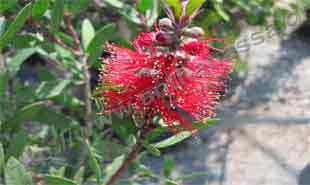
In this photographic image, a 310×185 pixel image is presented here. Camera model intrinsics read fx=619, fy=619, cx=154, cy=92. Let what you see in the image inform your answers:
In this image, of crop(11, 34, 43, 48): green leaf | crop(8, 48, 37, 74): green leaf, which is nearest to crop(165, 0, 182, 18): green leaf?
crop(11, 34, 43, 48): green leaf

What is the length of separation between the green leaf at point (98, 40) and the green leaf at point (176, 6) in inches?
17.6

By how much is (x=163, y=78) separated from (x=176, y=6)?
102 mm

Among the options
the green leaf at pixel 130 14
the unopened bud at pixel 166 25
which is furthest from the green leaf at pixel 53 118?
the unopened bud at pixel 166 25

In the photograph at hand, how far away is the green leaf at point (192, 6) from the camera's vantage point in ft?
2.69

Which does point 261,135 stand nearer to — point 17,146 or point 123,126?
point 123,126

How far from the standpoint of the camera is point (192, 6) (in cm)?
83

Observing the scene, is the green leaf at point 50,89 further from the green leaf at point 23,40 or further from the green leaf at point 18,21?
the green leaf at point 18,21

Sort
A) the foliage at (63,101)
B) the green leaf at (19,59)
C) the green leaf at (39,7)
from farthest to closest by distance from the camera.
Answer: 1. the green leaf at (19,59)
2. the foliage at (63,101)
3. the green leaf at (39,7)

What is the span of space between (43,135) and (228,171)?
0.63 metres

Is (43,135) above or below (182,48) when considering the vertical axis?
below

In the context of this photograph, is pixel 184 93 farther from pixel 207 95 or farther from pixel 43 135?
pixel 43 135

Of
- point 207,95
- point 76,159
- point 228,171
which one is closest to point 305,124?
point 228,171

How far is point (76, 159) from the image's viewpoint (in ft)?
5.33

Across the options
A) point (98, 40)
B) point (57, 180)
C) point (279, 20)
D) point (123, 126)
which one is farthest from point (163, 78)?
point (279, 20)
